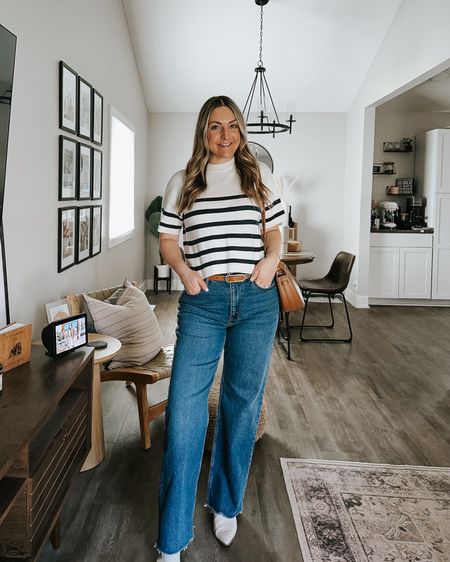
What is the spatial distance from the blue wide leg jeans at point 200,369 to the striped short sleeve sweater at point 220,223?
0.24 feet

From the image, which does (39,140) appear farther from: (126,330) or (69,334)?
(69,334)

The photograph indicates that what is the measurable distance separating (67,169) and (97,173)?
836 millimetres

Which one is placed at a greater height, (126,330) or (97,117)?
(97,117)

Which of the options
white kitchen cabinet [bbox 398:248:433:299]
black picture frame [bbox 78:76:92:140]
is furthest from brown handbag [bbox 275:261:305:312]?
white kitchen cabinet [bbox 398:248:433:299]

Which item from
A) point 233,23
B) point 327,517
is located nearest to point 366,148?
point 233,23

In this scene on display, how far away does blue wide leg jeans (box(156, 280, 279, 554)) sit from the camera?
156 cm

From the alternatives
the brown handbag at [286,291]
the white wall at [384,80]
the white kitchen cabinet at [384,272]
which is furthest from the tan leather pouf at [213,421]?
the white kitchen cabinet at [384,272]

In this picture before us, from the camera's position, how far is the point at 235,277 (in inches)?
61.2

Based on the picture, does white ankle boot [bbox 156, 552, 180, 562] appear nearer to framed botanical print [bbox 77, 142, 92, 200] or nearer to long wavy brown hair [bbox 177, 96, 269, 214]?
long wavy brown hair [bbox 177, 96, 269, 214]

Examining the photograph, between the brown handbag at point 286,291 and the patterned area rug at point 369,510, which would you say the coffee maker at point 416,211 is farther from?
the brown handbag at point 286,291

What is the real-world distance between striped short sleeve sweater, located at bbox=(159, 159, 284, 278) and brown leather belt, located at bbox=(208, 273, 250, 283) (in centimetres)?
1

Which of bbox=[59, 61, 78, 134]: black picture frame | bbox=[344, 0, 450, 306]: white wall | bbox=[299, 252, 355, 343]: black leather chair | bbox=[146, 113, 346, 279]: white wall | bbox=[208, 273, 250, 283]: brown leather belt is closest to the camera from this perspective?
bbox=[208, 273, 250, 283]: brown leather belt

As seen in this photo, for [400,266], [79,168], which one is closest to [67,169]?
[79,168]

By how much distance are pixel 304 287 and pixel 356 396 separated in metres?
1.41
